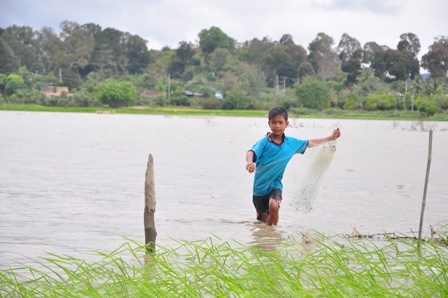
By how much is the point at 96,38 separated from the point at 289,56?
28701mm

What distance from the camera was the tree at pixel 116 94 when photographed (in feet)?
270

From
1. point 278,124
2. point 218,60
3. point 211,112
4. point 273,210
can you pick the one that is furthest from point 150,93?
point 278,124

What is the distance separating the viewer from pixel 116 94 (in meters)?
82.4

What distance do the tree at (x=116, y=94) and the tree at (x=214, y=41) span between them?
40.6m

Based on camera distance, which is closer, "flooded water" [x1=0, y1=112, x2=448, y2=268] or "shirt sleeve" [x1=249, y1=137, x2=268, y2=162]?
"shirt sleeve" [x1=249, y1=137, x2=268, y2=162]

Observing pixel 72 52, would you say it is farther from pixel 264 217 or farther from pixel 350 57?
pixel 264 217

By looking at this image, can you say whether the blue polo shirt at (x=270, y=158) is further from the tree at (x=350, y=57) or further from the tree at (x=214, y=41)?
the tree at (x=214, y=41)

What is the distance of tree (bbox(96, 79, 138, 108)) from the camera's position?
270 feet

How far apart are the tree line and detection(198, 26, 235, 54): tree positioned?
15 centimetres

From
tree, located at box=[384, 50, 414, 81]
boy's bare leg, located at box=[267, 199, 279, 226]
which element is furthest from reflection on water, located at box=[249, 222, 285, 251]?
tree, located at box=[384, 50, 414, 81]

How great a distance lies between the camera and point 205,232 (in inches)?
376

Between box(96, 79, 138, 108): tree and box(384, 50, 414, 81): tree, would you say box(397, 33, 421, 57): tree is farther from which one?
box(96, 79, 138, 108): tree

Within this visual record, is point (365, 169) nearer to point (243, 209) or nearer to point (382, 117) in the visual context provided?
point (243, 209)

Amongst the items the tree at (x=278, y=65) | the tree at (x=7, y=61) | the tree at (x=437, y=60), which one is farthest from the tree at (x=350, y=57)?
the tree at (x=7, y=61)
